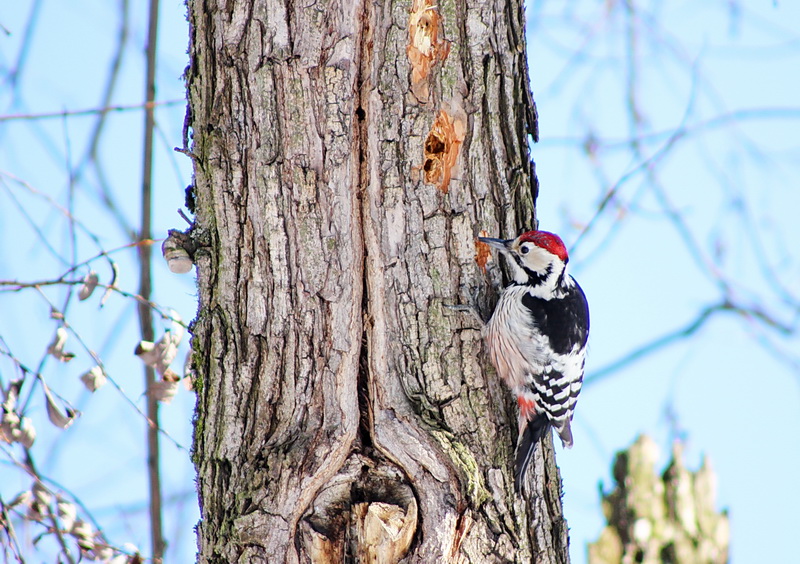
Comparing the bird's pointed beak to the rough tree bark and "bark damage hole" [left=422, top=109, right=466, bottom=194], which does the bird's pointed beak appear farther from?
"bark damage hole" [left=422, top=109, right=466, bottom=194]

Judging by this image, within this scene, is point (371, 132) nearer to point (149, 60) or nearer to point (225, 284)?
point (225, 284)

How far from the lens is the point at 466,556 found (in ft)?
7.68

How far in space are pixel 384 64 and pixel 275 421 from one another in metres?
1.16

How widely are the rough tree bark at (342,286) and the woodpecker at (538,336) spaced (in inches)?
4.4

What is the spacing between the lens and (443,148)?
2588 mm

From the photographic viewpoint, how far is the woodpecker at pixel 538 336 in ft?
8.81

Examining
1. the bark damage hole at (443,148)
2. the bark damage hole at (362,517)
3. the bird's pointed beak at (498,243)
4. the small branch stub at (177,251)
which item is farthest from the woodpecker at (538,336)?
the small branch stub at (177,251)

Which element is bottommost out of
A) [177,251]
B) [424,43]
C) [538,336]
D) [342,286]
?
[342,286]

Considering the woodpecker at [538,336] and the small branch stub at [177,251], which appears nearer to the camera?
the small branch stub at [177,251]

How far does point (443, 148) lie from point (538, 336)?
3.65 ft

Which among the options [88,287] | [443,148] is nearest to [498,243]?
[443,148]

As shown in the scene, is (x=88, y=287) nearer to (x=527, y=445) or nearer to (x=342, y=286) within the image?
(x=342, y=286)

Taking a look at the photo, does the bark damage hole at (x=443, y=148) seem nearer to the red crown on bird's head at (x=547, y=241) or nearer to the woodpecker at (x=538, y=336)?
the woodpecker at (x=538, y=336)

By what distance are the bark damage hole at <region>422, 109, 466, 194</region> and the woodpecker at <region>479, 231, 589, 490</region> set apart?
267mm
